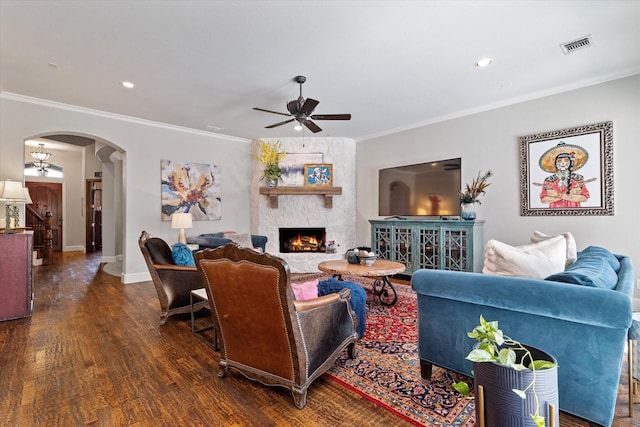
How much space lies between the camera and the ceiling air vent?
289 centimetres

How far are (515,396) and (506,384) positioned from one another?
0.04 m

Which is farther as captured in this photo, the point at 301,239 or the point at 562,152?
the point at 301,239

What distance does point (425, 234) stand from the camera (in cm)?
500

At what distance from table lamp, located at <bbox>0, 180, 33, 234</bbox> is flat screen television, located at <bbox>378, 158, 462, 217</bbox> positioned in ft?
17.7

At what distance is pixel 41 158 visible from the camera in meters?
8.45

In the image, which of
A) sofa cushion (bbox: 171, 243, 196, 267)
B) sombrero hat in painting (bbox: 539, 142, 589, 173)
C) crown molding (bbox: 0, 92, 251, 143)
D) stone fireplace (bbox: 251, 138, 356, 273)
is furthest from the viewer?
stone fireplace (bbox: 251, 138, 356, 273)

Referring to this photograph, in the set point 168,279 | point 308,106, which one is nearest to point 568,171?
point 308,106

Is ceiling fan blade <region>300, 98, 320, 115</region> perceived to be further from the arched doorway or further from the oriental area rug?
the arched doorway

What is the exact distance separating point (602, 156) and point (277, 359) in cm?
435

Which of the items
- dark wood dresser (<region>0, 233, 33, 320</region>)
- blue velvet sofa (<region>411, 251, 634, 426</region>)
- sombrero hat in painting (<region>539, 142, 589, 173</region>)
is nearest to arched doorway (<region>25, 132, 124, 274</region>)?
dark wood dresser (<region>0, 233, 33, 320</region>)

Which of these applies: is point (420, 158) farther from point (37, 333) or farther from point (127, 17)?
point (37, 333)

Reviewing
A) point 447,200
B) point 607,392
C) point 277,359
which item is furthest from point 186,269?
point 447,200

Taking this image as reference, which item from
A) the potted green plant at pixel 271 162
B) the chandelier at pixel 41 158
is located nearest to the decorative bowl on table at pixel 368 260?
the potted green plant at pixel 271 162

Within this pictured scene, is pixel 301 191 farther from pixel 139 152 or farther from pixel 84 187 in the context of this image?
pixel 84 187
